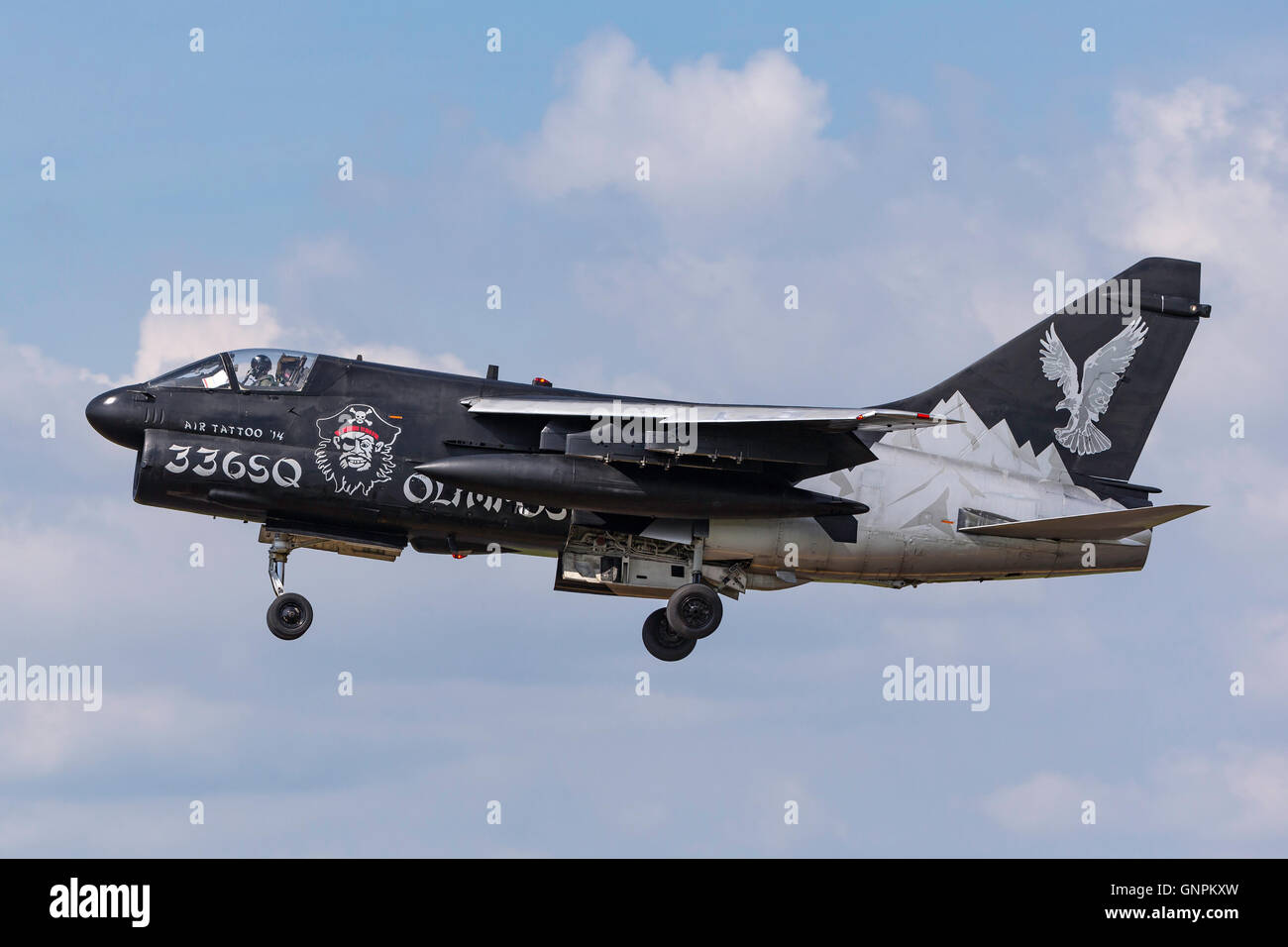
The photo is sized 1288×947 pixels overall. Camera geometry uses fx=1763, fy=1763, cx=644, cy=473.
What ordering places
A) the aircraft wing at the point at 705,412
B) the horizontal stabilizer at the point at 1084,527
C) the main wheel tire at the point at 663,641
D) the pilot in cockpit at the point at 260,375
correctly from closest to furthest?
the aircraft wing at the point at 705,412 < the pilot in cockpit at the point at 260,375 < the horizontal stabilizer at the point at 1084,527 < the main wheel tire at the point at 663,641

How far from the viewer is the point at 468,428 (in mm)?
26953

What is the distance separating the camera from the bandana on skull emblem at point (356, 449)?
86.9ft

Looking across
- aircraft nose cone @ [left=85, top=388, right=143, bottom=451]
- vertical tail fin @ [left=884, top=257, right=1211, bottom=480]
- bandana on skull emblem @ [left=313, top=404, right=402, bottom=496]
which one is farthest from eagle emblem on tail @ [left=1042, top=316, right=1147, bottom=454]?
aircraft nose cone @ [left=85, top=388, right=143, bottom=451]

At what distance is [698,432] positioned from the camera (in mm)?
26406

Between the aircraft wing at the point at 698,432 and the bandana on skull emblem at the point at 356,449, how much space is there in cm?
139

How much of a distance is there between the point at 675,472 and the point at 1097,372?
8032 mm

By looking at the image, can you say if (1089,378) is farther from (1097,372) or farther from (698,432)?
(698,432)

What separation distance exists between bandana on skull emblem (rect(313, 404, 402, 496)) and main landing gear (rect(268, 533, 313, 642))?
1512mm

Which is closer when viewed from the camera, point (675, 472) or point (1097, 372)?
point (675, 472)

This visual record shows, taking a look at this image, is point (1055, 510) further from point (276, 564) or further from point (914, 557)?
point (276, 564)

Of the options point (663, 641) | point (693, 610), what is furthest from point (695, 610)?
point (663, 641)

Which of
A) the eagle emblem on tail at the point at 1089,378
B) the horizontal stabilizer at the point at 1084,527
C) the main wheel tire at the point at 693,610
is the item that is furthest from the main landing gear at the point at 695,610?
the eagle emblem on tail at the point at 1089,378

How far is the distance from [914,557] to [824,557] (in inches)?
57.8

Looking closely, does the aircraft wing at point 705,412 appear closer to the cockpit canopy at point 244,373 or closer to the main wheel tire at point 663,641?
the cockpit canopy at point 244,373
